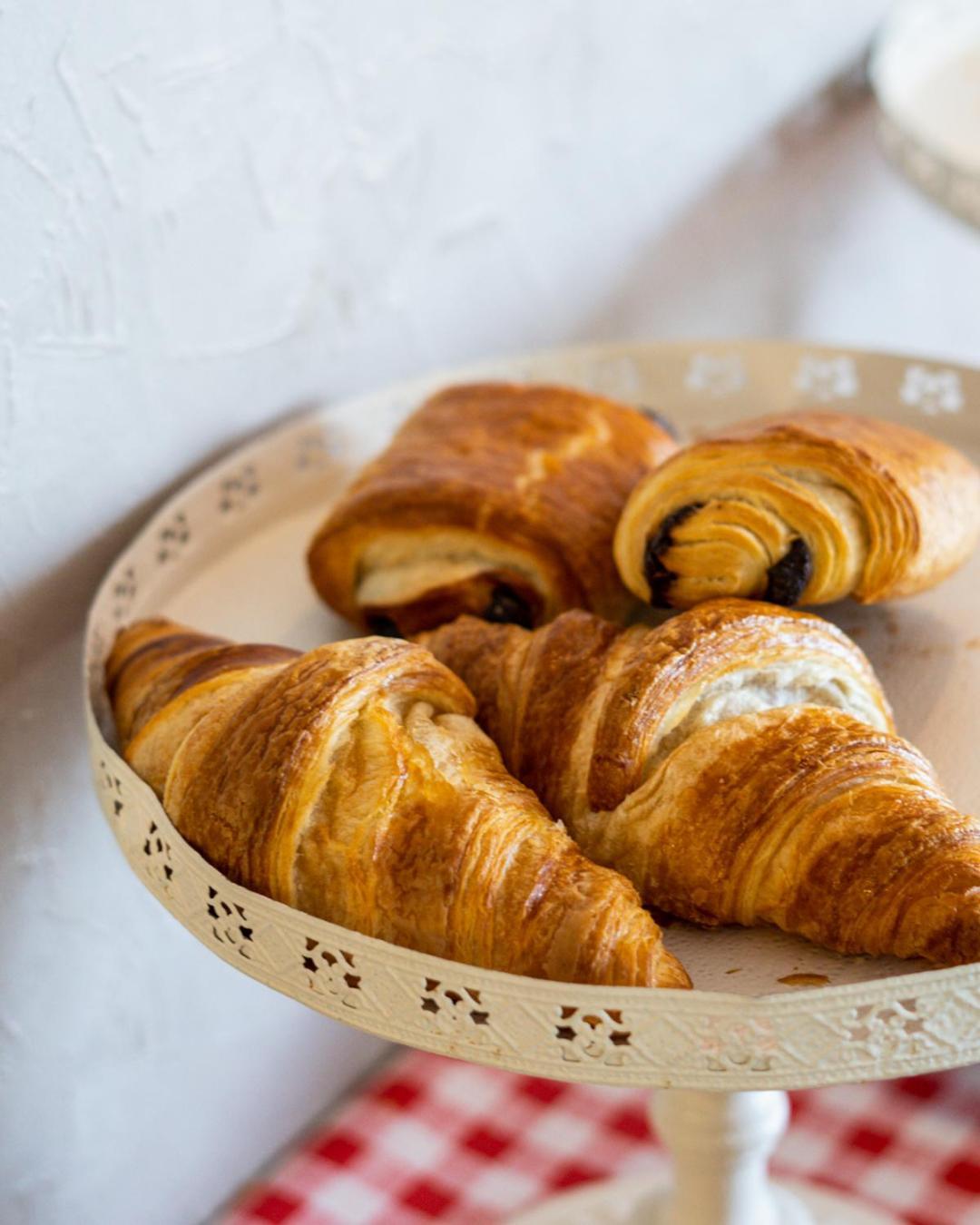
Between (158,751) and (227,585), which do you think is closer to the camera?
(158,751)

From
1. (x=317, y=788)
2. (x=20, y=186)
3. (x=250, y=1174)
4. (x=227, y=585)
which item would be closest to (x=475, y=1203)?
(x=250, y=1174)

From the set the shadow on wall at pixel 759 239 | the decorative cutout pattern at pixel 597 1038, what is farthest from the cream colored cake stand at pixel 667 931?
the shadow on wall at pixel 759 239

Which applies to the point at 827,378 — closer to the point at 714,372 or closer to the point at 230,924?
the point at 714,372

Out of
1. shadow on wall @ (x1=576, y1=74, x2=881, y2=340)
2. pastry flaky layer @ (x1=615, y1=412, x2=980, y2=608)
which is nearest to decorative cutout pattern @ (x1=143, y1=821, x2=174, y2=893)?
pastry flaky layer @ (x1=615, y1=412, x2=980, y2=608)

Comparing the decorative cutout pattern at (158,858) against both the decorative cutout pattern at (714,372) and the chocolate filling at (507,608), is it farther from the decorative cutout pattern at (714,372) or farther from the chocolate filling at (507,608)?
the decorative cutout pattern at (714,372)

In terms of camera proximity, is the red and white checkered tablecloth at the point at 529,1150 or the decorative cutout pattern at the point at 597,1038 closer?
the decorative cutout pattern at the point at 597,1038

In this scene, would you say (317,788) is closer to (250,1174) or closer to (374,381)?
(374,381)
